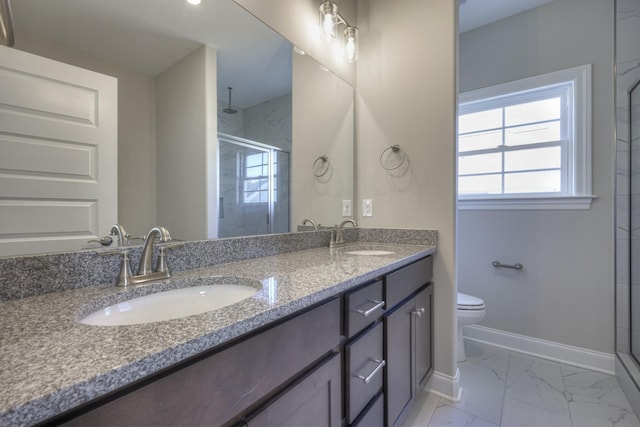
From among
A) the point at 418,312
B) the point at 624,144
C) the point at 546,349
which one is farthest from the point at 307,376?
the point at 624,144

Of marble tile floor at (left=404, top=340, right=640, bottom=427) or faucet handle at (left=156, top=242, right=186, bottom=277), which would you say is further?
marble tile floor at (left=404, top=340, right=640, bottom=427)

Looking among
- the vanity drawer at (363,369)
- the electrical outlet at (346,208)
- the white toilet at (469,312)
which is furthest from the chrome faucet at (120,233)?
the white toilet at (469,312)

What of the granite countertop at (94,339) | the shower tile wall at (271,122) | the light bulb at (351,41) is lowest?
the granite countertop at (94,339)

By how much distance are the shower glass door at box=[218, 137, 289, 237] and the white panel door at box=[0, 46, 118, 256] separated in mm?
417

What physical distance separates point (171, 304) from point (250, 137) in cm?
82

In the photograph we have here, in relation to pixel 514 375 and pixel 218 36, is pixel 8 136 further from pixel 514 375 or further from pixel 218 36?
pixel 514 375

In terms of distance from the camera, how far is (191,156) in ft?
3.62

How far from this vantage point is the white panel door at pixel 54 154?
0.70 meters

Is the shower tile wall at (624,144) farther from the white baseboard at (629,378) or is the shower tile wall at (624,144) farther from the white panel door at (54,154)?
the white panel door at (54,154)

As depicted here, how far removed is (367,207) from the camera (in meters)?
1.98

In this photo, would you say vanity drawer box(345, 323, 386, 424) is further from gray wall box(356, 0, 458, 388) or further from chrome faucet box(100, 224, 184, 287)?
gray wall box(356, 0, 458, 388)

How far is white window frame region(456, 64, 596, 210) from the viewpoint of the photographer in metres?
1.95

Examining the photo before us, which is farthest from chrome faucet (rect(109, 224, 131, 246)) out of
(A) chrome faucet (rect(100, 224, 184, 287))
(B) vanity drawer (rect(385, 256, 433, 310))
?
(B) vanity drawer (rect(385, 256, 433, 310))

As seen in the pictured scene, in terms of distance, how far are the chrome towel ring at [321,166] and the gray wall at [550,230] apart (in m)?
1.32
